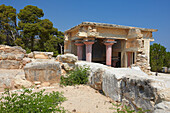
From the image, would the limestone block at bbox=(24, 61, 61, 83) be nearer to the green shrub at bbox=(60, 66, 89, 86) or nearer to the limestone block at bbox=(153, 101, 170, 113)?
the green shrub at bbox=(60, 66, 89, 86)

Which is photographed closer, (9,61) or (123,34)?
(9,61)

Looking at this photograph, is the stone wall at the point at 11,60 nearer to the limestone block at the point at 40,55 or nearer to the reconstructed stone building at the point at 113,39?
the limestone block at the point at 40,55

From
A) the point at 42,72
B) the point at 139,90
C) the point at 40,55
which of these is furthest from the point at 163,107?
the point at 40,55

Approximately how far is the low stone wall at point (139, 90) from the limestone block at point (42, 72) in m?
2.07

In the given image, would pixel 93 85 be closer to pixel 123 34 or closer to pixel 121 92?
pixel 121 92

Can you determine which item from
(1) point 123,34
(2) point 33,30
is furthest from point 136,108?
(2) point 33,30

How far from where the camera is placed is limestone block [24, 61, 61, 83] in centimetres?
458

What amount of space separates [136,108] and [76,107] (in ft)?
3.66

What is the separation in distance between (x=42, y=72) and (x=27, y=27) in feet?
53.8

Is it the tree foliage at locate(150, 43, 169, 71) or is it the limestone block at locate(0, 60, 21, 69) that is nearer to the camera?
the limestone block at locate(0, 60, 21, 69)

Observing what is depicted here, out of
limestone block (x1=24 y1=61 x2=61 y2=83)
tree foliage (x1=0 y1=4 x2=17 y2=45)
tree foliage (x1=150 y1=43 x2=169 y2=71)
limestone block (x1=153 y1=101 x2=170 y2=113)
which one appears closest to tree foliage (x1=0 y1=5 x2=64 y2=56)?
tree foliage (x1=0 y1=4 x2=17 y2=45)

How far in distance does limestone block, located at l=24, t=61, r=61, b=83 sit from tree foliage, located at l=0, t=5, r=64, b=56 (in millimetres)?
15867

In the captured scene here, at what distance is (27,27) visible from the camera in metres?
18.8

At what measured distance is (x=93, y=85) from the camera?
386 centimetres
